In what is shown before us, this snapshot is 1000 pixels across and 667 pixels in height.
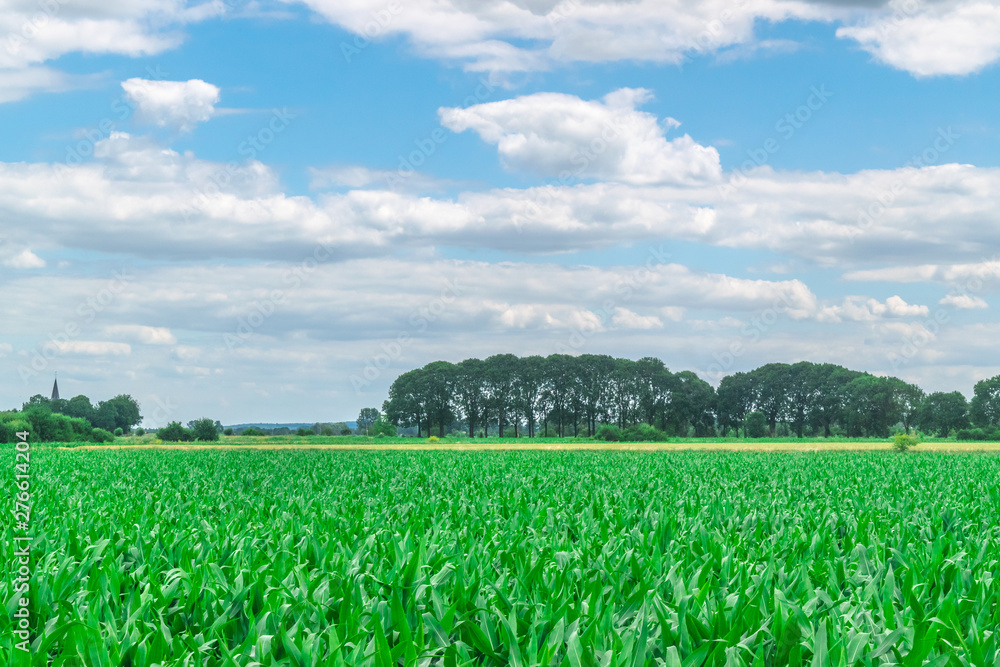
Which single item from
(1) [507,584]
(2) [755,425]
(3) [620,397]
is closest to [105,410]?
(3) [620,397]

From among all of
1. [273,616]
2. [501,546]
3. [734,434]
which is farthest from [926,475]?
[734,434]

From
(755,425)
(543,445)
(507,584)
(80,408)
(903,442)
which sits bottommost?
(755,425)

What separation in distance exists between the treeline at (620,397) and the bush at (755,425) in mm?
2596

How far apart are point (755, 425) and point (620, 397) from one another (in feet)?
77.5

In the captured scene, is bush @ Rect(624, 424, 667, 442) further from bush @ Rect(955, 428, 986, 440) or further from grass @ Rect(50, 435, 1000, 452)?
bush @ Rect(955, 428, 986, 440)

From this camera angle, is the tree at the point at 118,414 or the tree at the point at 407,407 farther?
the tree at the point at 118,414

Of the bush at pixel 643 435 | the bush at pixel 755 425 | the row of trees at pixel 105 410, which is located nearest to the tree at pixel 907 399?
the bush at pixel 755 425

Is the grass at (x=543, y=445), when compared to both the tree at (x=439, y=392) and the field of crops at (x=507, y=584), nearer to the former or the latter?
the tree at (x=439, y=392)

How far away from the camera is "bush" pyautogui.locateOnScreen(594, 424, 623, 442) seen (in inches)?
3460

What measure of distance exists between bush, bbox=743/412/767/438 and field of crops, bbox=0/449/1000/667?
109 meters

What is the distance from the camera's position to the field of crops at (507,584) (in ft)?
16.7

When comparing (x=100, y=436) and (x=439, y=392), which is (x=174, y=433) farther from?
(x=439, y=392)

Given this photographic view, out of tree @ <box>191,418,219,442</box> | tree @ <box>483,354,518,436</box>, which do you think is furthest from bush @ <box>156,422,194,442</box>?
tree @ <box>483,354,518,436</box>

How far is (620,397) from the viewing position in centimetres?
13262
